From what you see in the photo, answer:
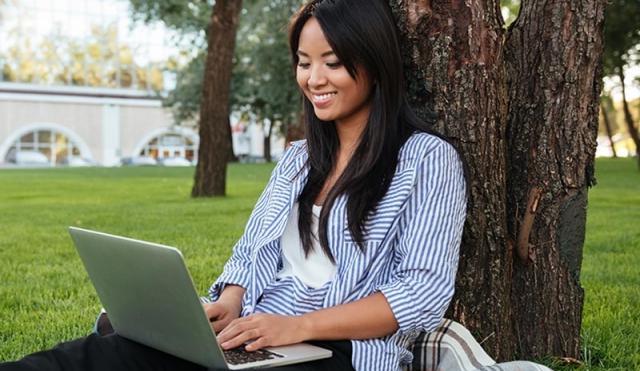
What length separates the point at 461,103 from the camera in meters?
3.04

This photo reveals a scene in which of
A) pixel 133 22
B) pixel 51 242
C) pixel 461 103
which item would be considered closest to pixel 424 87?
pixel 461 103

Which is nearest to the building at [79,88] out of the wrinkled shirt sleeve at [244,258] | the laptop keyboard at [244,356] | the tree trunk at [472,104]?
the tree trunk at [472,104]

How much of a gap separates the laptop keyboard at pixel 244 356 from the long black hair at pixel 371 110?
0.42m

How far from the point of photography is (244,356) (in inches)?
87.3

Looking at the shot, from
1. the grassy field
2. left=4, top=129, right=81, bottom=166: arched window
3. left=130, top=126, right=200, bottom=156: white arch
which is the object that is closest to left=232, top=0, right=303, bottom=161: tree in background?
the grassy field

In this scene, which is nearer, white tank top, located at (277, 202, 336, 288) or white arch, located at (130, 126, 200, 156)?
white tank top, located at (277, 202, 336, 288)

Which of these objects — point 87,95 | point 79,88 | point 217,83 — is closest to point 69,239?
point 217,83

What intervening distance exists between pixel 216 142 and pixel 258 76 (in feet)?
65.7

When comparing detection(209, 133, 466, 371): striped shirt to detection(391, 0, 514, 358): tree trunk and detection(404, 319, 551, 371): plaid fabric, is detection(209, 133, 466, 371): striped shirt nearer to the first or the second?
detection(404, 319, 551, 371): plaid fabric

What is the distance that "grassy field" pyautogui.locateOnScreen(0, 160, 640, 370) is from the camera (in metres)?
4.34

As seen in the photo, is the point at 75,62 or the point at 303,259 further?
the point at 75,62

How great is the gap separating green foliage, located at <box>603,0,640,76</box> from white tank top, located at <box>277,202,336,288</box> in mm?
20097

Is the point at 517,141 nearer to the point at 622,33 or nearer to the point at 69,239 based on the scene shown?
the point at 69,239

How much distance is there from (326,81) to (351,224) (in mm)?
415
